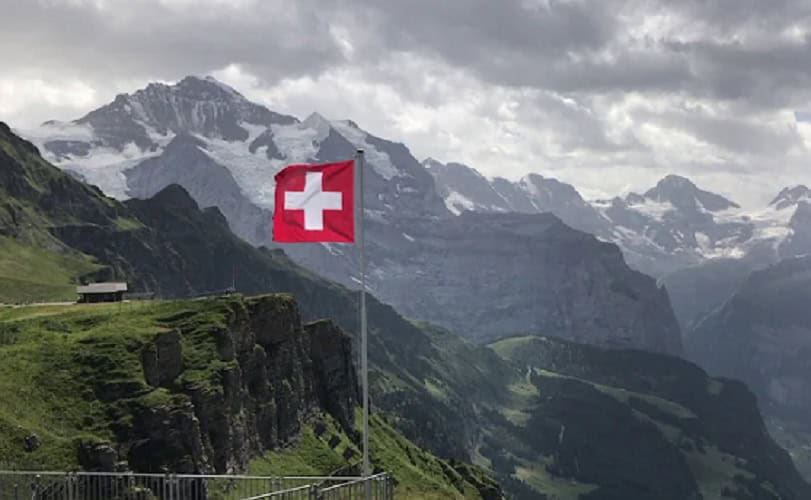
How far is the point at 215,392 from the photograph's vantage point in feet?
477

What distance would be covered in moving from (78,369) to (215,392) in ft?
73.9

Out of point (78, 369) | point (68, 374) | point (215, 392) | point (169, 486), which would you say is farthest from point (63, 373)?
point (169, 486)

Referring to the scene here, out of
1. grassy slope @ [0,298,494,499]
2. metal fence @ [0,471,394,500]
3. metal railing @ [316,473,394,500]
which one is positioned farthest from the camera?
grassy slope @ [0,298,494,499]

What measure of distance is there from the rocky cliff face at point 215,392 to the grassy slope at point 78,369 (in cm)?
54

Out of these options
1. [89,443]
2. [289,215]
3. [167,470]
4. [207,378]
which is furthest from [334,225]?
[207,378]

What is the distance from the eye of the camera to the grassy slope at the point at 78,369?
11036cm

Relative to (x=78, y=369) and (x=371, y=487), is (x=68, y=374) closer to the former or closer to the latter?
(x=78, y=369)

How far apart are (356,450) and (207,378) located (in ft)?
196

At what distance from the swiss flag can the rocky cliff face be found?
231 feet

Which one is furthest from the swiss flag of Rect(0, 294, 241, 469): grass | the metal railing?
Rect(0, 294, 241, 469): grass

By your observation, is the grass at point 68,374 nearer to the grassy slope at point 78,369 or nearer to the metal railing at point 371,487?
the grassy slope at point 78,369

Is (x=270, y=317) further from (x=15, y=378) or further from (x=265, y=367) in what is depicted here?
(x=15, y=378)

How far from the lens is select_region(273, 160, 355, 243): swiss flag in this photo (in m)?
53.5

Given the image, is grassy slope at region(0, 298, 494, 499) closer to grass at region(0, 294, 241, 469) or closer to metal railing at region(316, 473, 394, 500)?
grass at region(0, 294, 241, 469)
